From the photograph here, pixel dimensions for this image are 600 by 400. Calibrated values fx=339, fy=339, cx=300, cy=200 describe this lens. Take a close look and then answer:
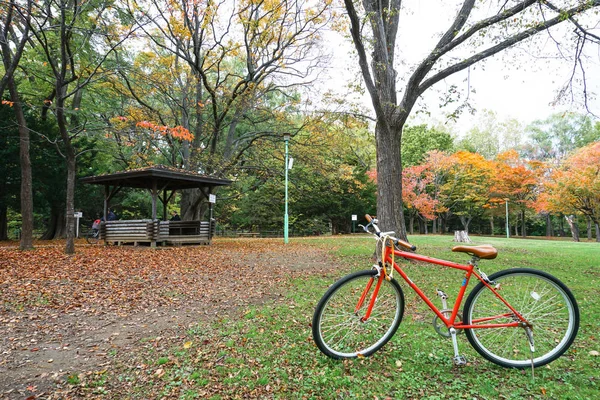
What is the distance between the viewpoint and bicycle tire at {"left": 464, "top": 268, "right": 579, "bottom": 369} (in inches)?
101

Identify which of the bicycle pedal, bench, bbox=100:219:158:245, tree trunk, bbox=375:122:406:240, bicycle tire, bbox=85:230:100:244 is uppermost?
tree trunk, bbox=375:122:406:240

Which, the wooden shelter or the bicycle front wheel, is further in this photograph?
the wooden shelter

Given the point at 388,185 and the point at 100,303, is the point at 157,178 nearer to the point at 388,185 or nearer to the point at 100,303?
the point at 100,303

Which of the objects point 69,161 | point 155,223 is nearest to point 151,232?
point 155,223

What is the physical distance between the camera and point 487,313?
8.70 ft

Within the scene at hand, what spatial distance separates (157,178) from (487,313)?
38.3 ft

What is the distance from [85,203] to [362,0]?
57.4 feet

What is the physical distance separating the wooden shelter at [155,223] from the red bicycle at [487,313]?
394 inches

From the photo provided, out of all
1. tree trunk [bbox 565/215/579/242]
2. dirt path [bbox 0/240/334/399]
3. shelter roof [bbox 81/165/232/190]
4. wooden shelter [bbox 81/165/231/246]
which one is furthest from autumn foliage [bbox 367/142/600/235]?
dirt path [bbox 0/240/334/399]

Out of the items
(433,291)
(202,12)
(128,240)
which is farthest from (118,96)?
(433,291)

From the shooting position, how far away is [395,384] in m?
2.38

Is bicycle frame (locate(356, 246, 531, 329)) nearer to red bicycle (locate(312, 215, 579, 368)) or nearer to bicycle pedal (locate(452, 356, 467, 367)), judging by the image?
red bicycle (locate(312, 215, 579, 368))

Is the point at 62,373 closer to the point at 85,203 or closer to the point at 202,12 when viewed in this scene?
the point at 202,12

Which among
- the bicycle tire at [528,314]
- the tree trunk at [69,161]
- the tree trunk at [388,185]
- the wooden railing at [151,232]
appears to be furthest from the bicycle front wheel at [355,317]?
the wooden railing at [151,232]
